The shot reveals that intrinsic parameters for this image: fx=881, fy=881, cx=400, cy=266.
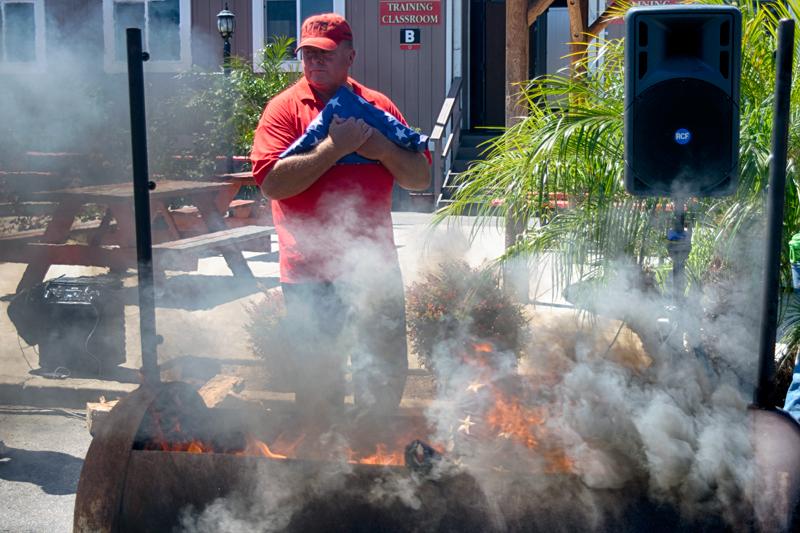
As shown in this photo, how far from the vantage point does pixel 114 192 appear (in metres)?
6.47

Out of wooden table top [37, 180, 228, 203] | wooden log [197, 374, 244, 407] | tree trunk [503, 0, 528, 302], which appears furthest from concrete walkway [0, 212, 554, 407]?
tree trunk [503, 0, 528, 302]

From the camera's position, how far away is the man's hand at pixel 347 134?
2.94m

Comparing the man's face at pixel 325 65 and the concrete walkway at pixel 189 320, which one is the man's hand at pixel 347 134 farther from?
the concrete walkway at pixel 189 320

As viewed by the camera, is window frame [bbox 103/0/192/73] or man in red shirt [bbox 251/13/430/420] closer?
man in red shirt [bbox 251/13/430/420]

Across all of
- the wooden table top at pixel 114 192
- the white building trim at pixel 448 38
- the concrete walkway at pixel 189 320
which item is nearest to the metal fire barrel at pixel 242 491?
the concrete walkway at pixel 189 320

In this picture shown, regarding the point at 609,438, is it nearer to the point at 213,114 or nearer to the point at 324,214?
the point at 324,214

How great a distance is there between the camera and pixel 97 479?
99.1 inches

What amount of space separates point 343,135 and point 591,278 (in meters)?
1.83

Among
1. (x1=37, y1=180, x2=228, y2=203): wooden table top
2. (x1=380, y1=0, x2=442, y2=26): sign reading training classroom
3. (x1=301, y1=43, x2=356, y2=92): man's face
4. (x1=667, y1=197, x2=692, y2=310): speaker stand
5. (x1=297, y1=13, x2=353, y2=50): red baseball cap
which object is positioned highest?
(x1=380, y1=0, x2=442, y2=26): sign reading training classroom

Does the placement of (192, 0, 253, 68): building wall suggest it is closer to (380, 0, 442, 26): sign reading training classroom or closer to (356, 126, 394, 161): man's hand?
(380, 0, 442, 26): sign reading training classroom

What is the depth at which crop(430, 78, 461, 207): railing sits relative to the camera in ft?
37.3

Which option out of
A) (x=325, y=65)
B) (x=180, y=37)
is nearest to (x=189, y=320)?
(x=325, y=65)

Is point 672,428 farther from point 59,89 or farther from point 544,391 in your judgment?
point 59,89

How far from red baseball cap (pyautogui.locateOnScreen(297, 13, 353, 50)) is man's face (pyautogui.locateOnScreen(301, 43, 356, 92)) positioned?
0.03 meters
